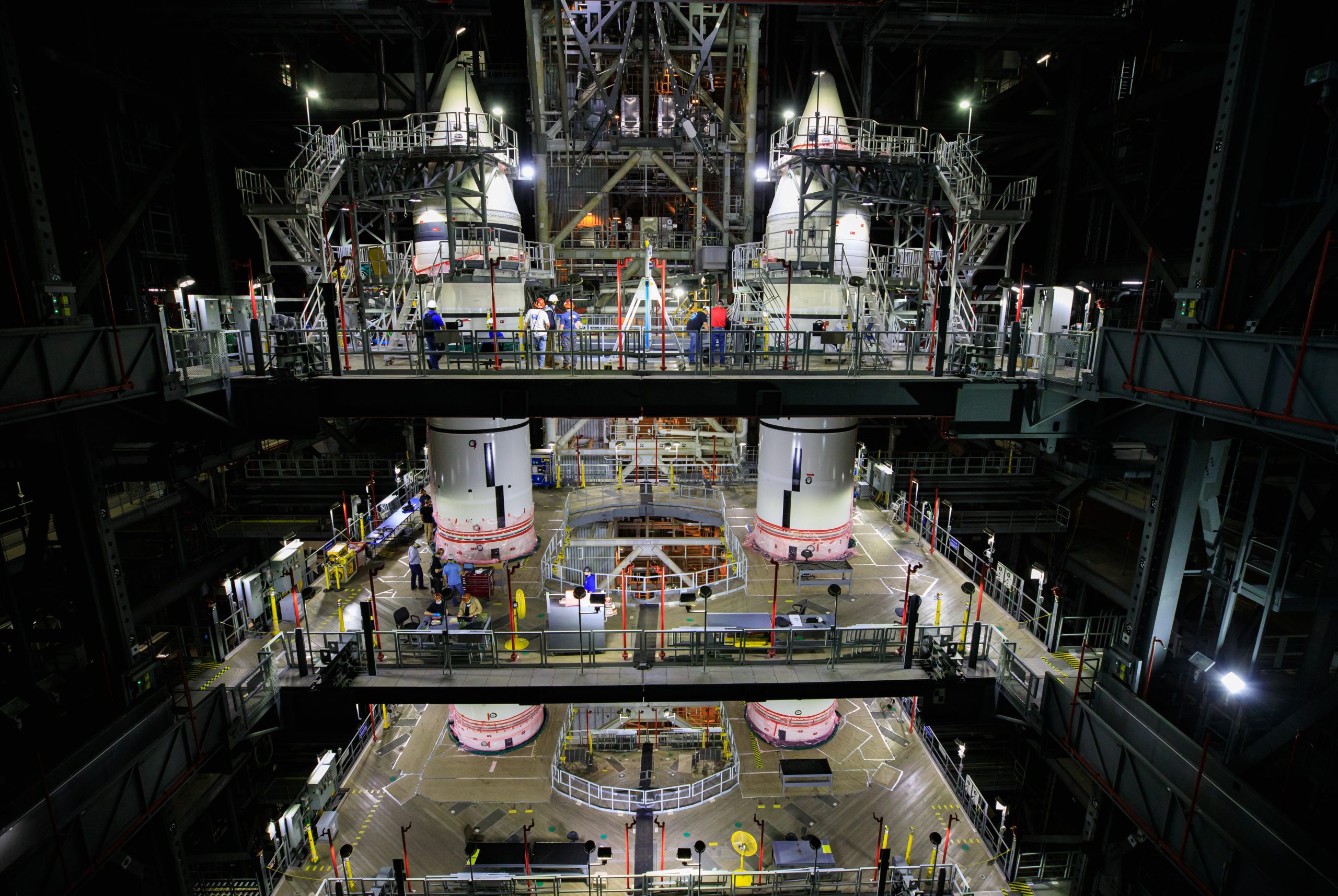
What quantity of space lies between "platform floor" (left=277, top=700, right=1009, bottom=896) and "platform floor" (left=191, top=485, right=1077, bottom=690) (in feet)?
15.1

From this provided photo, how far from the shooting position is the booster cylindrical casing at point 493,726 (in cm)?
1886

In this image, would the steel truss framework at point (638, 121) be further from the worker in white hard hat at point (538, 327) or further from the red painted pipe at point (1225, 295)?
the red painted pipe at point (1225, 295)

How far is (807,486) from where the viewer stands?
2033 centimetres

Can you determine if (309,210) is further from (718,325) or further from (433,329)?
(718,325)

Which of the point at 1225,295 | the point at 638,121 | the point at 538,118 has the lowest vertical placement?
the point at 1225,295

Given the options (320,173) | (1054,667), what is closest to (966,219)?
(1054,667)

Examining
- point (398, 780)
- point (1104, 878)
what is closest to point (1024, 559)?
point (1104, 878)

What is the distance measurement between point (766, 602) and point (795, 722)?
13.2 feet

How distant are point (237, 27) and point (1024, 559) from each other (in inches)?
1784

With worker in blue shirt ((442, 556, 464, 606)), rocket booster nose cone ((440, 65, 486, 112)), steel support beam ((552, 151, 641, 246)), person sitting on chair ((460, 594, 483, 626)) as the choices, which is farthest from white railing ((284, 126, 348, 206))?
person sitting on chair ((460, 594, 483, 626))

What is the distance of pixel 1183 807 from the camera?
1128 cm

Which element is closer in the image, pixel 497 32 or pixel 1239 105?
pixel 1239 105

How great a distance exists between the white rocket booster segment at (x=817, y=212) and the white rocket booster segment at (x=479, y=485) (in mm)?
13426

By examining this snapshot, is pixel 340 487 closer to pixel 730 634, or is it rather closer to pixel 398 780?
pixel 398 780
